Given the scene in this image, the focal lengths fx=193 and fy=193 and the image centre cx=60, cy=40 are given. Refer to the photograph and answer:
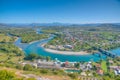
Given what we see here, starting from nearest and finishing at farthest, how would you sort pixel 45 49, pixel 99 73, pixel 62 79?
1. pixel 62 79
2. pixel 99 73
3. pixel 45 49

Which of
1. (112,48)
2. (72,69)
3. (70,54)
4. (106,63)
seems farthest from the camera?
(112,48)

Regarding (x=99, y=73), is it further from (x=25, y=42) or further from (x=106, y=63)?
(x=25, y=42)

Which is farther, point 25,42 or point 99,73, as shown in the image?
point 25,42

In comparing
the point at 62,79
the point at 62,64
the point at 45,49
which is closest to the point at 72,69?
the point at 62,64

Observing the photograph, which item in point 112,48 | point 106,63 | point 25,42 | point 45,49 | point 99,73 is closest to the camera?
point 99,73

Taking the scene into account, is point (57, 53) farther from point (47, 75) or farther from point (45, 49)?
point (47, 75)

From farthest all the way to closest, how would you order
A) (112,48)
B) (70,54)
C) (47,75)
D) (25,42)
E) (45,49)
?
(25,42)
(112,48)
(45,49)
(70,54)
(47,75)

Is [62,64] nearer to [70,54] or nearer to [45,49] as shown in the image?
[70,54]

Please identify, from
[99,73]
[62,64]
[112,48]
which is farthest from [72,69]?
[112,48]

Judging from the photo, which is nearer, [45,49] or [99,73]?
[99,73]
